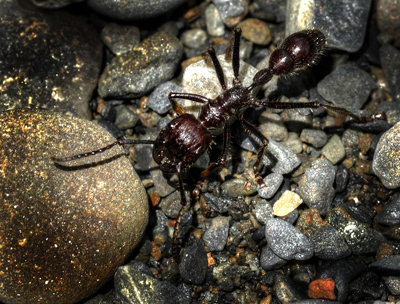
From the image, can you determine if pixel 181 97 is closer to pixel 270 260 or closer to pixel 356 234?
pixel 270 260

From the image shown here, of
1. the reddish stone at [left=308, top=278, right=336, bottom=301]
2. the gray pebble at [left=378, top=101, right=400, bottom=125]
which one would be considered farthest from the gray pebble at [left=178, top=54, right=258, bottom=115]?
the reddish stone at [left=308, top=278, right=336, bottom=301]

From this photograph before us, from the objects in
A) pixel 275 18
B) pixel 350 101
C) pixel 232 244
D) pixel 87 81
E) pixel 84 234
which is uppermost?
pixel 275 18

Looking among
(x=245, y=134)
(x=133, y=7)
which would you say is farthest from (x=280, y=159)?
(x=133, y=7)

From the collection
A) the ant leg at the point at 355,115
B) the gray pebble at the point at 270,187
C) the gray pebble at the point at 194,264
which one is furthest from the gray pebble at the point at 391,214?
the gray pebble at the point at 194,264

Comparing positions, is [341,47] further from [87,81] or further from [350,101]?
[87,81]

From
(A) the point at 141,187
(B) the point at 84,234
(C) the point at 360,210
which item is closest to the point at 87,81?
(A) the point at 141,187

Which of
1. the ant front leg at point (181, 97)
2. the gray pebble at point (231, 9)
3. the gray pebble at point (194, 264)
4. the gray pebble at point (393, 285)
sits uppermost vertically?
the gray pebble at point (231, 9)

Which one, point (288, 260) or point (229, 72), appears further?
point (229, 72)

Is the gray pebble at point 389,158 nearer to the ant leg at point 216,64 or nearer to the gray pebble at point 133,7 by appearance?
the ant leg at point 216,64
